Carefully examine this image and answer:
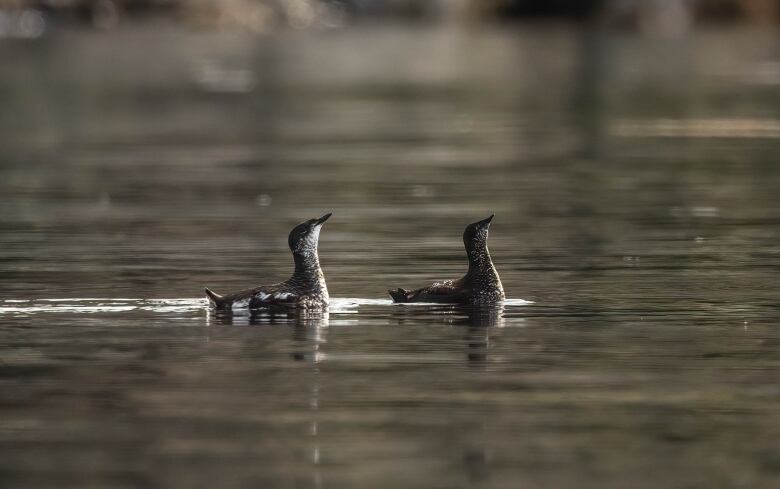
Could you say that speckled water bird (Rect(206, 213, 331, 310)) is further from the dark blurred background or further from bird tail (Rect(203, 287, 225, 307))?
the dark blurred background

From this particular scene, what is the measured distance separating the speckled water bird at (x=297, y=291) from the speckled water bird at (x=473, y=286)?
0.69 metres

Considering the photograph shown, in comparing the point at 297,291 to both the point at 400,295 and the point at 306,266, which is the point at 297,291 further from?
the point at 400,295

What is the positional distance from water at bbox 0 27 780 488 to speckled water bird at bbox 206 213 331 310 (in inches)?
5.2

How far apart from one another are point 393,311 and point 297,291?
2.13ft

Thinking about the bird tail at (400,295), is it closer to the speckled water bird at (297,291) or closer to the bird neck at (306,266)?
the speckled water bird at (297,291)

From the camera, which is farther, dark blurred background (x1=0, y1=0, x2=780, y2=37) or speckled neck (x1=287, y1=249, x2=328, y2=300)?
dark blurred background (x1=0, y1=0, x2=780, y2=37)

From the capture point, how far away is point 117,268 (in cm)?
1798

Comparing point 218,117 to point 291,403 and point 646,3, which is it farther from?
point 646,3

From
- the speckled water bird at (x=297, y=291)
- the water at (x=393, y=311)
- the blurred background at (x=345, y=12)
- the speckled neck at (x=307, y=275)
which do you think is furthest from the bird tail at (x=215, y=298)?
the blurred background at (x=345, y=12)

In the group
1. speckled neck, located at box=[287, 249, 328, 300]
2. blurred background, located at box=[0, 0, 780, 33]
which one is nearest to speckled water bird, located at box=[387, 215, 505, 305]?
speckled neck, located at box=[287, 249, 328, 300]

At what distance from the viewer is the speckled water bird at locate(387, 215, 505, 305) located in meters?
15.4

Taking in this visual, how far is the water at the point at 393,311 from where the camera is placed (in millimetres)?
10617

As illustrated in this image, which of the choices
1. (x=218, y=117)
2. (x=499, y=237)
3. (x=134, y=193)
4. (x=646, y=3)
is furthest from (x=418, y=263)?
(x=646, y=3)

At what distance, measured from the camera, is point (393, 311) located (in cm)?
1520
